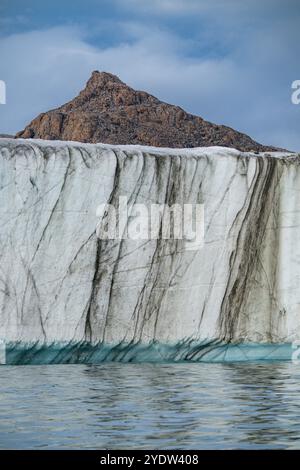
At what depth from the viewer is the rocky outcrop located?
77.1 ft

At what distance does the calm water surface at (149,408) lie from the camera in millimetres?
7727

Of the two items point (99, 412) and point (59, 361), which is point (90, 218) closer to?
point (59, 361)

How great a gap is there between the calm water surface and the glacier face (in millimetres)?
1243

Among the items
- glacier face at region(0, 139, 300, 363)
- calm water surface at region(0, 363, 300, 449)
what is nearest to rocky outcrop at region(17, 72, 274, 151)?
glacier face at region(0, 139, 300, 363)

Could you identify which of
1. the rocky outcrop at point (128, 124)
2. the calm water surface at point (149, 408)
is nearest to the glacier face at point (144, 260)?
the calm water surface at point (149, 408)

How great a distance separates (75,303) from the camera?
14.9m

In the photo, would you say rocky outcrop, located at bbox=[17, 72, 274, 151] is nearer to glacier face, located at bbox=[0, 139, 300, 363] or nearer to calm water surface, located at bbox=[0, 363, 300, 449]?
glacier face, located at bbox=[0, 139, 300, 363]

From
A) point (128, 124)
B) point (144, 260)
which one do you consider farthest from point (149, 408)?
point (128, 124)

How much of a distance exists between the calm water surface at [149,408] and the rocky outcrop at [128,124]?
10.4 metres

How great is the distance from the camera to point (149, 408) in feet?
31.1

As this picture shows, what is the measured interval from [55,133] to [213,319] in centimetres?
980

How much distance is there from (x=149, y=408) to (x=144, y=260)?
19.6 feet
